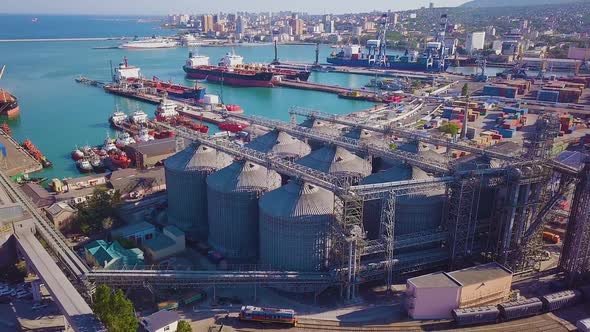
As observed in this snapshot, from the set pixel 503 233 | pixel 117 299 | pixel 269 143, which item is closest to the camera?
pixel 117 299

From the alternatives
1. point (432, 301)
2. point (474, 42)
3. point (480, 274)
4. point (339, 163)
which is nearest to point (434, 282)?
point (432, 301)

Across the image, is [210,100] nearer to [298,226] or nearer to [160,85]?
[160,85]

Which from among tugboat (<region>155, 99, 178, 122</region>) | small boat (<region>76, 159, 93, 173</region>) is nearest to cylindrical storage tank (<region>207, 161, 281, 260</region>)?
small boat (<region>76, 159, 93, 173</region>)

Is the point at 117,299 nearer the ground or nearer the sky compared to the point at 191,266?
nearer the sky

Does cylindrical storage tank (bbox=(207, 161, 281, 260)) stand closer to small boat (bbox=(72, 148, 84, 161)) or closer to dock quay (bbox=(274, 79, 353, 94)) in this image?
small boat (bbox=(72, 148, 84, 161))

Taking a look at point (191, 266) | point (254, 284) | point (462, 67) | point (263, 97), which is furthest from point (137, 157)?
point (462, 67)

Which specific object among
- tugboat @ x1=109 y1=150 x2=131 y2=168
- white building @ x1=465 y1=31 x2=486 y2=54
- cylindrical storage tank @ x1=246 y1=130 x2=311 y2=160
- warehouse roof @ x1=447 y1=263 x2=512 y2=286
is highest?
white building @ x1=465 y1=31 x2=486 y2=54

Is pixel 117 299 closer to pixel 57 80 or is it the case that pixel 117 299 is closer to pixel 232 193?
pixel 232 193
